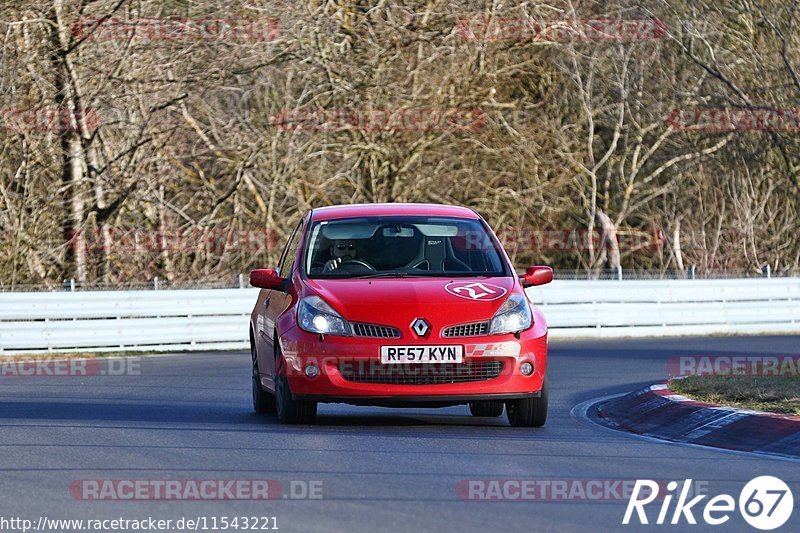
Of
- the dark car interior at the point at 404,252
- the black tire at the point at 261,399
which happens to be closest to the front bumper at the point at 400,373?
the dark car interior at the point at 404,252

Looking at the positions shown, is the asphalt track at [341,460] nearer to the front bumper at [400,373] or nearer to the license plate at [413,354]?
the front bumper at [400,373]

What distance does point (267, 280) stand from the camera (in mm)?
12664

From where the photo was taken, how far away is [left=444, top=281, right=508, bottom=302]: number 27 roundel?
11695mm

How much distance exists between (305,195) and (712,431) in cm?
2277

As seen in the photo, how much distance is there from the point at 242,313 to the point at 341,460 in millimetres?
16619

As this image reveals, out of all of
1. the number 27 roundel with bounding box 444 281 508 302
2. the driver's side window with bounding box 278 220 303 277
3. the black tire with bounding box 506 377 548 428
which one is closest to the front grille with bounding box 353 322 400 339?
the number 27 roundel with bounding box 444 281 508 302

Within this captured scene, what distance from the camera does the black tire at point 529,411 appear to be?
39.1 ft

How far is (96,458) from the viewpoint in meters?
9.88

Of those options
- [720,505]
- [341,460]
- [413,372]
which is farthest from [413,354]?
[720,505]

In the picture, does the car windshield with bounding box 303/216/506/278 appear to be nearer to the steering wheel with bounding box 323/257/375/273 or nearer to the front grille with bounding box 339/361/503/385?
the steering wheel with bounding box 323/257/375/273

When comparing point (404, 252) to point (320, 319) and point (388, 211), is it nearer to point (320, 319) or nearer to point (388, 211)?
point (388, 211)

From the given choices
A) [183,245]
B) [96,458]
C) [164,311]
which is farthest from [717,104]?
[96,458]

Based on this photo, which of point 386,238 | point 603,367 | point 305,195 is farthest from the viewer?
point 305,195

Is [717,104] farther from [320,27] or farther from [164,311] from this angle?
[164,311]
